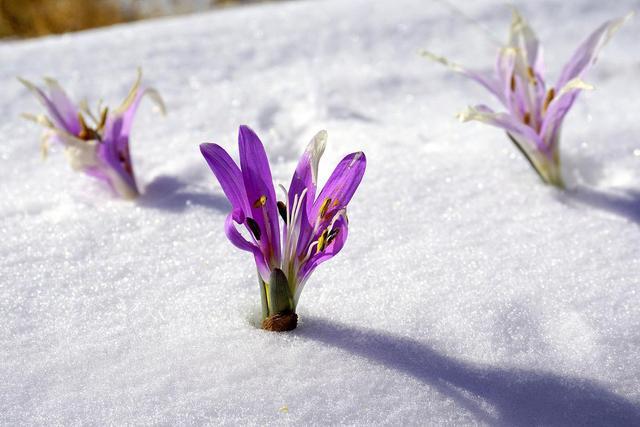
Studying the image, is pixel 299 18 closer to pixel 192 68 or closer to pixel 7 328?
pixel 192 68

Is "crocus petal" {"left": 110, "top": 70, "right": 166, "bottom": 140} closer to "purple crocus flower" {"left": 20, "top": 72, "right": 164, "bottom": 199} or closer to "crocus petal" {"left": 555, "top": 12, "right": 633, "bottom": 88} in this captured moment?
"purple crocus flower" {"left": 20, "top": 72, "right": 164, "bottom": 199}

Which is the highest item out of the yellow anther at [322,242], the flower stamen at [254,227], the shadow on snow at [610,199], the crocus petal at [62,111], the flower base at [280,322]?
the crocus petal at [62,111]

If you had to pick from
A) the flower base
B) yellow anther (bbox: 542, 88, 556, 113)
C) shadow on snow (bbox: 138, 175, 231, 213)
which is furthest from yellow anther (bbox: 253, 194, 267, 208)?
yellow anther (bbox: 542, 88, 556, 113)

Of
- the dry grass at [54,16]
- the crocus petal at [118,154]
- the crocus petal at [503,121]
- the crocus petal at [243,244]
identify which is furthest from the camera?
the dry grass at [54,16]

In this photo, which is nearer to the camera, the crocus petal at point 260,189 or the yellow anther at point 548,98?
the crocus petal at point 260,189

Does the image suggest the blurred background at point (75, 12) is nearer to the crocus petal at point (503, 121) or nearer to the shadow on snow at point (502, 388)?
the crocus petal at point (503, 121)

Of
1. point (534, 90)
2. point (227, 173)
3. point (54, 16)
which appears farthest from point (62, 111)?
point (54, 16)

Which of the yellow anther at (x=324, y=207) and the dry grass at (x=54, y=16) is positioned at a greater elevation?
the dry grass at (x=54, y=16)

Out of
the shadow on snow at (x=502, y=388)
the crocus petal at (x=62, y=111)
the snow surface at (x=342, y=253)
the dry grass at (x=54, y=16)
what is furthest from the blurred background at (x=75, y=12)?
the shadow on snow at (x=502, y=388)

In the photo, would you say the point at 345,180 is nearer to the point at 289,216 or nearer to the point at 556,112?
the point at 289,216
